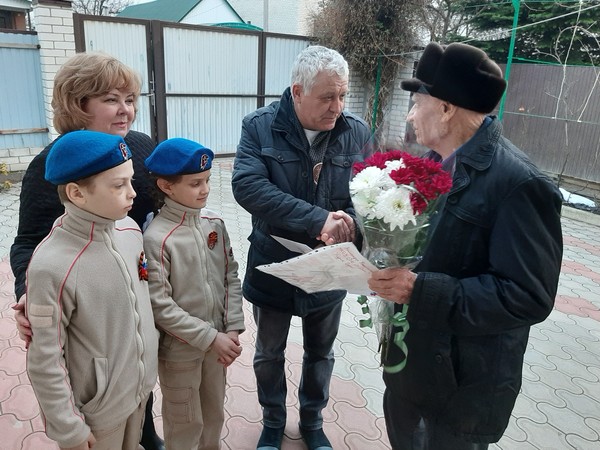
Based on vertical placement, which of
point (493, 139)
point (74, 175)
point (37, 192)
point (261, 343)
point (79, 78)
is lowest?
point (261, 343)

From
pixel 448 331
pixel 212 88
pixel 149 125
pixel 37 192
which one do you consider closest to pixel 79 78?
pixel 37 192

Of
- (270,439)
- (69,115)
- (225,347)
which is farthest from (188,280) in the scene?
(270,439)

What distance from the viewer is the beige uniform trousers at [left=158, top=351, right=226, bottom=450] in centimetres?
180

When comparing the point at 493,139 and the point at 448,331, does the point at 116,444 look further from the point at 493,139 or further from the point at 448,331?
the point at 493,139

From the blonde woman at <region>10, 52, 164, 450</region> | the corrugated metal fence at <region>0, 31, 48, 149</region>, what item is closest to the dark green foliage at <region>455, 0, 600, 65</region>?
the corrugated metal fence at <region>0, 31, 48, 149</region>

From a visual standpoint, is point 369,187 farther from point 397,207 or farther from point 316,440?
point 316,440

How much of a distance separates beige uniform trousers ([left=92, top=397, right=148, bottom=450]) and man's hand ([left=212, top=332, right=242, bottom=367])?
314mm

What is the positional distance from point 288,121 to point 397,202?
95cm

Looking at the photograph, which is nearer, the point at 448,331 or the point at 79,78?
the point at 448,331

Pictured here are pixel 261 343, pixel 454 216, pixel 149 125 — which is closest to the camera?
pixel 454 216

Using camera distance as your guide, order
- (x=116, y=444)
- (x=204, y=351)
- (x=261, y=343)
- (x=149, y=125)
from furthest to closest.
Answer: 1. (x=149, y=125)
2. (x=261, y=343)
3. (x=204, y=351)
4. (x=116, y=444)

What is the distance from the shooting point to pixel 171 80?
26.4 feet

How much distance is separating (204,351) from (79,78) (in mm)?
1063

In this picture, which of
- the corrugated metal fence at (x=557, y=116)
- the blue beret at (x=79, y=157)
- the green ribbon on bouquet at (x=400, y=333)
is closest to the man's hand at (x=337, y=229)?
the green ribbon on bouquet at (x=400, y=333)
